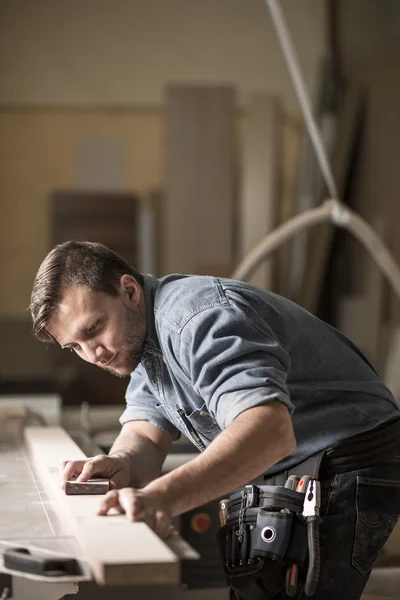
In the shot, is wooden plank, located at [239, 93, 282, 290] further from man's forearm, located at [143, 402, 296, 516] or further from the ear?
man's forearm, located at [143, 402, 296, 516]

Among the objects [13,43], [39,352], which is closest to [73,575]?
[39,352]

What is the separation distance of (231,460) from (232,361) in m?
0.19

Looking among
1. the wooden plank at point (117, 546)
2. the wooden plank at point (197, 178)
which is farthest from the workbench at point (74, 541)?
the wooden plank at point (197, 178)

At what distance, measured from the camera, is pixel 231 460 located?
1.54m

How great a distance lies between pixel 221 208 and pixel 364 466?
4.15 meters

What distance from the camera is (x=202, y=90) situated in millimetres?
5930

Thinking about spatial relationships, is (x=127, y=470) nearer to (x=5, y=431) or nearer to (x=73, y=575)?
(x=73, y=575)

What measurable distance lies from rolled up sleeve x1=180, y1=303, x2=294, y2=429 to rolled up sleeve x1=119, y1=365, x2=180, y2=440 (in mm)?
477

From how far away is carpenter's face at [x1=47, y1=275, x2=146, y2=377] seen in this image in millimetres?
1834

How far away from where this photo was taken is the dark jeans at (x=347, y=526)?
192 centimetres

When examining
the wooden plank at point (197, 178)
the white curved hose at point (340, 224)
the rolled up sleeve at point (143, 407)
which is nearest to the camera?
the rolled up sleeve at point (143, 407)

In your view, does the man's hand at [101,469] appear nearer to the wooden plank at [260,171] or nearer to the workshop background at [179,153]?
the workshop background at [179,153]

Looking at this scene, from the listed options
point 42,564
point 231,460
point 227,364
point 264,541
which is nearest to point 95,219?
point 264,541

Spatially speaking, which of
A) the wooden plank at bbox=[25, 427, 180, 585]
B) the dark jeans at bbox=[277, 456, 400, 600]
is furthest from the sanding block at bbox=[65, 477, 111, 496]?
the dark jeans at bbox=[277, 456, 400, 600]
